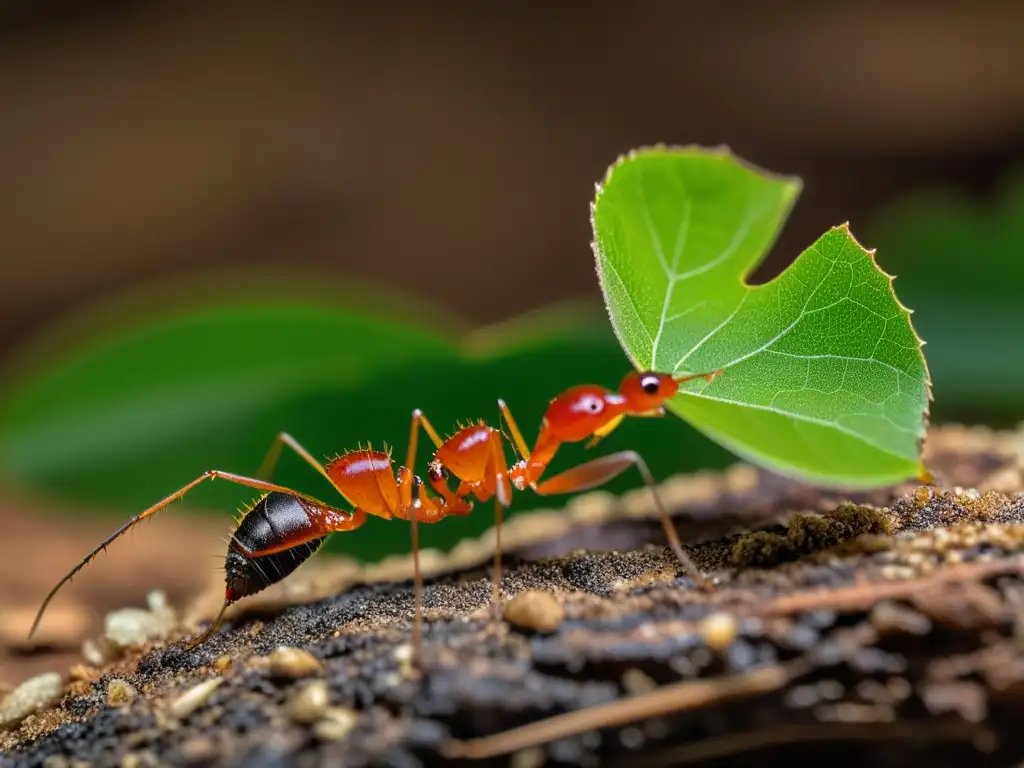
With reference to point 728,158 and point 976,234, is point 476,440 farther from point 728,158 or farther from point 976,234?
point 976,234

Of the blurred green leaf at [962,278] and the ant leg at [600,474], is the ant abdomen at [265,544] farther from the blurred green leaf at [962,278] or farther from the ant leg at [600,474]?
the blurred green leaf at [962,278]

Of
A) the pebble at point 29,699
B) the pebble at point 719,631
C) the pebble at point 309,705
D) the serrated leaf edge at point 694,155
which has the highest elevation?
the serrated leaf edge at point 694,155

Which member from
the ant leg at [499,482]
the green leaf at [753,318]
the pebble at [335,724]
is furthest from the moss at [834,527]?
the pebble at [335,724]

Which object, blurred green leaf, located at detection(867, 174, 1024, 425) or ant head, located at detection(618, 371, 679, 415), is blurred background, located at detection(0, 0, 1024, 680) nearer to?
blurred green leaf, located at detection(867, 174, 1024, 425)

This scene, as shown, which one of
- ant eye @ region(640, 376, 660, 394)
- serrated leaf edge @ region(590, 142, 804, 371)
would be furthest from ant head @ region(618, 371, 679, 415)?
serrated leaf edge @ region(590, 142, 804, 371)

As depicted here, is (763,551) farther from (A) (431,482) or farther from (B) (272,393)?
(B) (272,393)
